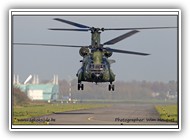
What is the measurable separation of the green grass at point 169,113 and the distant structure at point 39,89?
2.38 meters

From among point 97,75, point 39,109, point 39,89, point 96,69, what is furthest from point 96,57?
point 39,109

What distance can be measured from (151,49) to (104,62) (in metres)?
1.07

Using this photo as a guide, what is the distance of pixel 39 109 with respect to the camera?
18109mm

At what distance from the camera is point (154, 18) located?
17891 mm

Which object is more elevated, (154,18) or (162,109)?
(154,18)

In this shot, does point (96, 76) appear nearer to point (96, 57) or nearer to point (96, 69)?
point (96, 69)

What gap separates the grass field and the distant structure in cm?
20

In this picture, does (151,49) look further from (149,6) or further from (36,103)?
(36,103)

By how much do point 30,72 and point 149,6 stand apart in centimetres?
295

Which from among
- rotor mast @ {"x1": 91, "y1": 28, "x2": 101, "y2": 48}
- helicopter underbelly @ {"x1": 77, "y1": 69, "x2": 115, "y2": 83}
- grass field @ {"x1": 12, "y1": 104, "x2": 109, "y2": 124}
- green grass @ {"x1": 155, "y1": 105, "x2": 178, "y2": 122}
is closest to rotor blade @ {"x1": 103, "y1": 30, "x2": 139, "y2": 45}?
rotor mast @ {"x1": 91, "y1": 28, "x2": 101, "y2": 48}

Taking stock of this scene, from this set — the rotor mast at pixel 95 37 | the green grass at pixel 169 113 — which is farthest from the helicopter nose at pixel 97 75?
the green grass at pixel 169 113
